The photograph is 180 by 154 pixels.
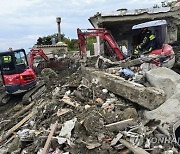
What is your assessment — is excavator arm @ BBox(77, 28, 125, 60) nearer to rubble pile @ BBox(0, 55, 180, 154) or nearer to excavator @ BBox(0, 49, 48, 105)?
excavator @ BBox(0, 49, 48, 105)

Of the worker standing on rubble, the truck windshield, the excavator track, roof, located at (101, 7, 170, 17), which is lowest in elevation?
the excavator track

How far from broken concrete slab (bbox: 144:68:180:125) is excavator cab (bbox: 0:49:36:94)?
655cm

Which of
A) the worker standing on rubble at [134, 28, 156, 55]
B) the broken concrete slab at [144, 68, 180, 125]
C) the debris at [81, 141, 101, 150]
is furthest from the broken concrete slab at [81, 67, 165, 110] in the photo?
the worker standing on rubble at [134, 28, 156, 55]

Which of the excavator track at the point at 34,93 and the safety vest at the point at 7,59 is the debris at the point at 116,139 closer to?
the excavator track at the point at 34,93

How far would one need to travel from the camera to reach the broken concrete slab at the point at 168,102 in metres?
6.04

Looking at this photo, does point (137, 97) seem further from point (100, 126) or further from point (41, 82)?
point (41, 82)

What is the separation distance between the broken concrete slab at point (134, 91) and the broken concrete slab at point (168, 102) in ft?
0.49

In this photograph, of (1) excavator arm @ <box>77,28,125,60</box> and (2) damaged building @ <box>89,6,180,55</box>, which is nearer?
(1) excavator arm @ <box>77,28,125,60</box>

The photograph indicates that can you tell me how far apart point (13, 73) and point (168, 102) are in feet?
25.1

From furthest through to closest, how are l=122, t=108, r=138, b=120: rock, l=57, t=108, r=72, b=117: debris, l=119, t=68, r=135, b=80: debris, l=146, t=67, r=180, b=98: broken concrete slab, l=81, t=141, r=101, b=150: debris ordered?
l=119, t=68, r=135, b=80: debris → l=146, t=67, r=180, b=98: broken concrete slab → l=57, t=108, r=72, b=117: debris → l=122, t=108, r=138, b=120: rock → l=81, t=141, r=101, b=150: debris

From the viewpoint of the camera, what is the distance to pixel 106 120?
19.2 ft

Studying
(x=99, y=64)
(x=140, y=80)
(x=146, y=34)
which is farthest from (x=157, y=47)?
(x=140, y=80)

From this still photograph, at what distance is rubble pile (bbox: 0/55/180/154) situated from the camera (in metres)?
5.21

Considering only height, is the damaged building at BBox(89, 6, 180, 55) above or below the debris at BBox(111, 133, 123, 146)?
above
